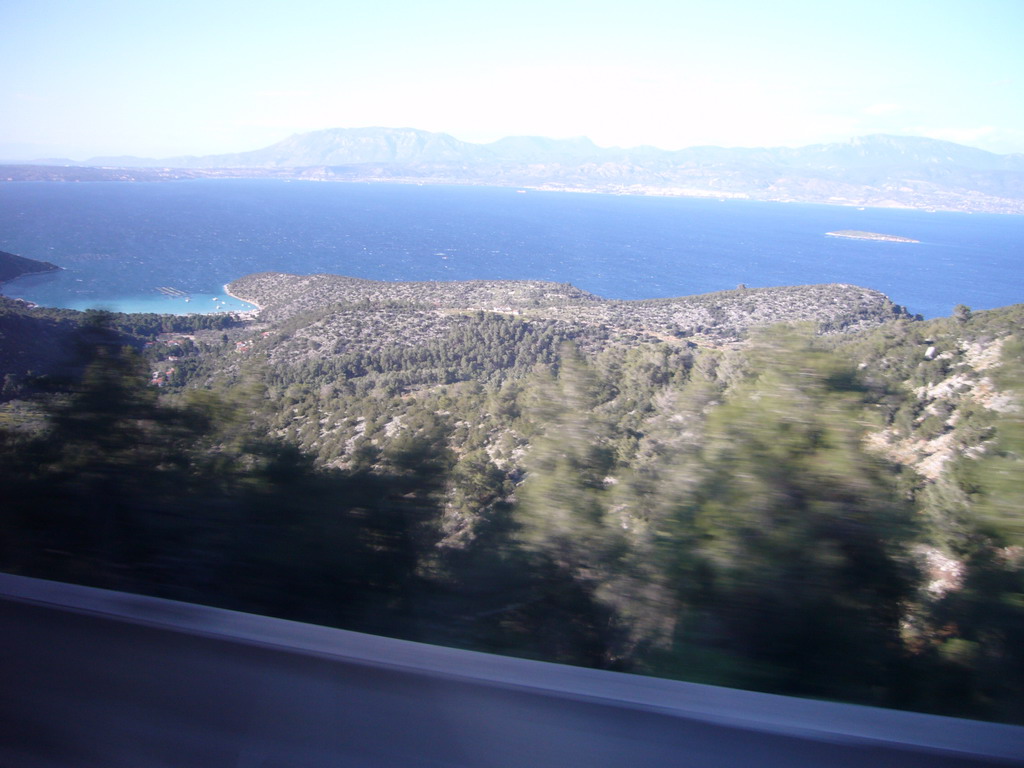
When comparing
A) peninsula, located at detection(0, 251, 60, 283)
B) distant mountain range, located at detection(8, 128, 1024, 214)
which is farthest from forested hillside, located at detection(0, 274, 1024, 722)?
distant mountain range, located at detection(8, 128, 1024, 214)

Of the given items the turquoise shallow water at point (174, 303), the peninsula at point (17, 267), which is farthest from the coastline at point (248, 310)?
the peninsula at point (17, 267)

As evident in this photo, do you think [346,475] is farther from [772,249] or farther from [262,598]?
[772,249]

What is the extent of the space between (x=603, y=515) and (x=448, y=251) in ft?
179

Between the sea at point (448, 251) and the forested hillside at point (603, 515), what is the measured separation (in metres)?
1.50

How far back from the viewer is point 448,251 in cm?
5562

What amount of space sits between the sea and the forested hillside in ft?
4.91

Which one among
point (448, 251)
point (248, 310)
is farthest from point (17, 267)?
point (448, 251)

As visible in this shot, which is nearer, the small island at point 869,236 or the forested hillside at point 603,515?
the forested hillside at point 603,515

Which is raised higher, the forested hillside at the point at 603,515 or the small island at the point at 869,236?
the small island at the point at 869,236

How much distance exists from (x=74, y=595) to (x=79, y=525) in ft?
3.80

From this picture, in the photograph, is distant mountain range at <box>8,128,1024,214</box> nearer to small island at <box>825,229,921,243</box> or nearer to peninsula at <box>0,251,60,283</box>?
small island at <box>825,229,921,243</box>

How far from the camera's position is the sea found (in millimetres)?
23359

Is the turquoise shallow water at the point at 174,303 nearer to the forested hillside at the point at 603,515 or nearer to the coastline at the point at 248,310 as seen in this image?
the coastline at the point at 248,310

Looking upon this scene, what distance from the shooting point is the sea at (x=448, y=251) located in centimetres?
2336
